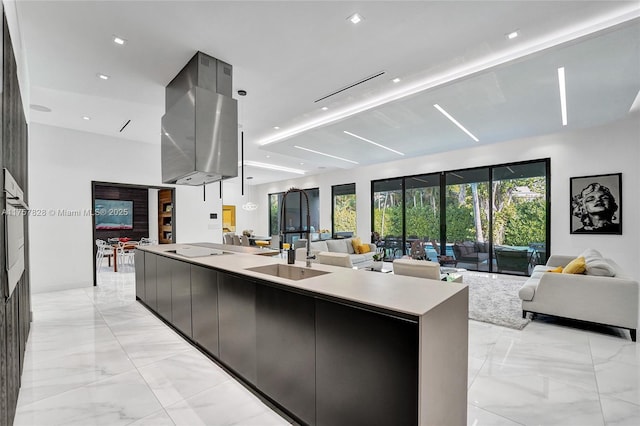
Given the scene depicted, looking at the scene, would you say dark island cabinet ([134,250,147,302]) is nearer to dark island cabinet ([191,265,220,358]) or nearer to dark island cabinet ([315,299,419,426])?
dark island cabinet ([191,265,220,358])

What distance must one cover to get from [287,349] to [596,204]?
251 inches

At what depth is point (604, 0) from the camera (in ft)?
7.47

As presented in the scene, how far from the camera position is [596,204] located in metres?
5.24

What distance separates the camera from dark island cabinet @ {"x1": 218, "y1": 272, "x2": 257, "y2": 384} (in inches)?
81.7

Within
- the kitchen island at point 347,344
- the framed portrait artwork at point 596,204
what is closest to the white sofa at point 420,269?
the kitchen island at point 347,344

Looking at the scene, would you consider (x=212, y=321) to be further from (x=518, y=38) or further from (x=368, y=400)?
(x=518, y=38)

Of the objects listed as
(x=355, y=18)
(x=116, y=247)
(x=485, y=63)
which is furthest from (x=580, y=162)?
(x=116, y=247)

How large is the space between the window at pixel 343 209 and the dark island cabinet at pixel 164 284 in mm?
6575

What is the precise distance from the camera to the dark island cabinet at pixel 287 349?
5.47ft

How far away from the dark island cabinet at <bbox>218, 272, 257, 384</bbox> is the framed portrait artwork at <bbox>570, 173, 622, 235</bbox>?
6366 mm

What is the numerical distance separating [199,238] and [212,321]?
16.2 feet

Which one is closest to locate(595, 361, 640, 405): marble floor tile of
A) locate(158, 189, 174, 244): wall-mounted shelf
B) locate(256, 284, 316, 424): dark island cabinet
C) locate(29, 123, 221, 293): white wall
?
locate(256, 284, 316, 424): dark island cabinet

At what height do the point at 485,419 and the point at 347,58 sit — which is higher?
the point at 347,58

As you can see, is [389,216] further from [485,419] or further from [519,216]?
[485,419]
